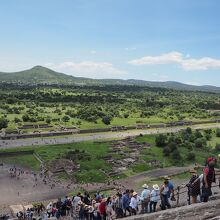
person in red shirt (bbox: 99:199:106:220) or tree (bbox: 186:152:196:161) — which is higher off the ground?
person in red shirt (bbox: 99:199:106:220)

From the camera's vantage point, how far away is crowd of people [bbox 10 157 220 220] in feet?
40.8

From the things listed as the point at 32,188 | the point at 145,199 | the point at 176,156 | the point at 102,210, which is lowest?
the point at 32,188

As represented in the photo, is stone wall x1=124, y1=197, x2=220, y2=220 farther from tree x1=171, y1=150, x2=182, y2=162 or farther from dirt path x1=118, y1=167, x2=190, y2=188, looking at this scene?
tree x1=171, y1=150, x2=182, y2=162

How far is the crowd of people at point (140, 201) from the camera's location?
1244cm

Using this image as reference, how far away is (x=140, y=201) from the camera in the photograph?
14445 mm

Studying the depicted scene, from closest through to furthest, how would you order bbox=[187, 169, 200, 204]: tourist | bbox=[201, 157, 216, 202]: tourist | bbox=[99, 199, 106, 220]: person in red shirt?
bbox=[201, 157, 216, 202]: tourist, bbox=[187, 169, 200, 204]: tourist, bbox=[99, 199, 106, 220]: person in red shirt

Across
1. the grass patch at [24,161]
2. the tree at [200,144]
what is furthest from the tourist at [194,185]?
the tree at [200,144]

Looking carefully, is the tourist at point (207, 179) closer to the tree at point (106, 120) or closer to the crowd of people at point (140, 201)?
the crowd of people at point (140, 201)

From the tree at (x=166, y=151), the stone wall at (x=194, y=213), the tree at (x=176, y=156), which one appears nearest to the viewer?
the stone wall at (x=194, y=213)

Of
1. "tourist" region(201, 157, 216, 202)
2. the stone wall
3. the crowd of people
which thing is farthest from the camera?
the crowd of people

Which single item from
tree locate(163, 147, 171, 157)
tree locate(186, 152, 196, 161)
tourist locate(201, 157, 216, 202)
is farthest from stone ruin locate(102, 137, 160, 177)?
tourist locate(201, 157, 216, 202)

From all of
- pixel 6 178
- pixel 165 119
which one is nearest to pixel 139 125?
pixel 165 119

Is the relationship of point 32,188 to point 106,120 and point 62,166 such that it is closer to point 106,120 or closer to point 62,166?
Answer: point 62,166

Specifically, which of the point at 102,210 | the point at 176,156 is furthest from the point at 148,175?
the point at 102,210
